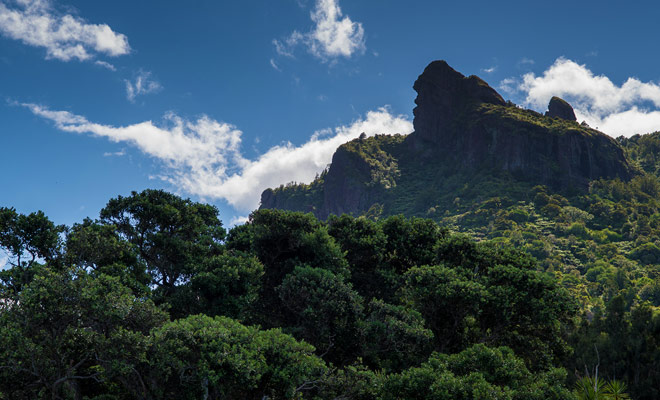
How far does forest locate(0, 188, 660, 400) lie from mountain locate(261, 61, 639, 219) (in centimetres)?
11965

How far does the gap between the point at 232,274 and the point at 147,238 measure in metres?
6.33

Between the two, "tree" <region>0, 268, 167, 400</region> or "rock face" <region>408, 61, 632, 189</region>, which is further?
"rock face" <region>408, 61, 632, 189</region>

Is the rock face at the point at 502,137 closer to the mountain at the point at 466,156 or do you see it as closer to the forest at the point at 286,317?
the mountain at the point at 466,156

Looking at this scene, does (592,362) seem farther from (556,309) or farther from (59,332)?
(59,332)

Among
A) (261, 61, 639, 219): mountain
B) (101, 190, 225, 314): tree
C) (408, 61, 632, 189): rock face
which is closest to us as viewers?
(101, 190, 225, 314): tree

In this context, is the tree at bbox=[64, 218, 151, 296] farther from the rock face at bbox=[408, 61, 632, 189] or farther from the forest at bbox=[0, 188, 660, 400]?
the rock face at bbox=[408, 61, 632, 189]

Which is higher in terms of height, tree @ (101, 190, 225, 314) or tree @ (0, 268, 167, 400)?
tree @ (101, 190, 225, 314)

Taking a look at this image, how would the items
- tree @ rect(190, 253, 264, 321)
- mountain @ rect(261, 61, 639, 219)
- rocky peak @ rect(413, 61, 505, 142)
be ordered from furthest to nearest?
rocky peak @ rect(413, 61, 505, 142) < mountain @ rect(261, 61, 639, 219) < tree @ rect(190, 253, 264, 321)

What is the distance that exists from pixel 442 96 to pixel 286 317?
174 meters

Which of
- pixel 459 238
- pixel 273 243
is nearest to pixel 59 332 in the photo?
pixel 273 243

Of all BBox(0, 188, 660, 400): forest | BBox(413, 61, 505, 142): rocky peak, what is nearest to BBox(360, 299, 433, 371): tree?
BBox(0, 188, 660, 400): forest

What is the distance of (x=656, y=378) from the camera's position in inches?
896

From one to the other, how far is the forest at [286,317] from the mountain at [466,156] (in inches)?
4711

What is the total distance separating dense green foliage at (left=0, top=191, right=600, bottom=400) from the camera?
43.1 feet
